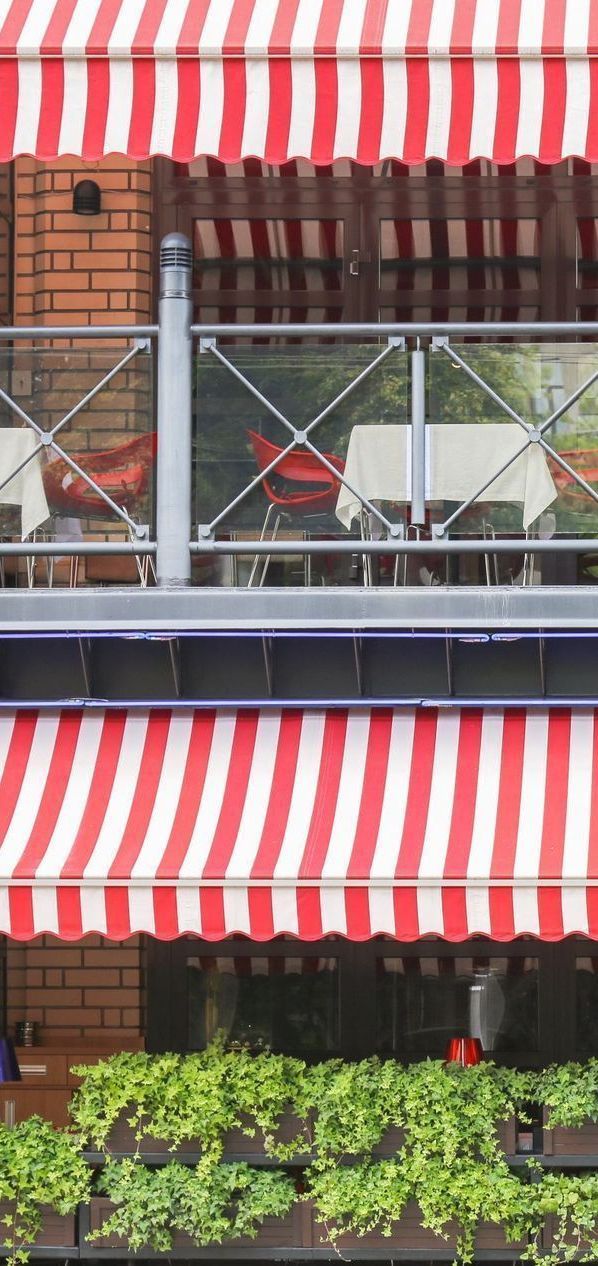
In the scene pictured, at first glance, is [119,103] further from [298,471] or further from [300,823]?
[300,823]

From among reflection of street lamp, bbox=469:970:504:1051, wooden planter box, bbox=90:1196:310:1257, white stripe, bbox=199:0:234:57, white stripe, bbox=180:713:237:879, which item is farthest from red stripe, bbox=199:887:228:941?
white stripe, bbox=199:0:234:57

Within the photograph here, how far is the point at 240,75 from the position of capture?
8.12 m

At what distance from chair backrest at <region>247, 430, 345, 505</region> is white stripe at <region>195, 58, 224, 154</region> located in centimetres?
152

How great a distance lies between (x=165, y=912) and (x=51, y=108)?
4167 mm

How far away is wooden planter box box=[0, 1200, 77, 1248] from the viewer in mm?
8453

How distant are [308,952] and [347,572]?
10.8 ft

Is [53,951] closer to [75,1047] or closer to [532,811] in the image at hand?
[75,1047]

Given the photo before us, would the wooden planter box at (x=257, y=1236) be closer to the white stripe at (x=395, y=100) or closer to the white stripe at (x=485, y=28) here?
the white stripe at (x=395, y=100)

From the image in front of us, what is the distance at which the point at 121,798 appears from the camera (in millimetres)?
8641

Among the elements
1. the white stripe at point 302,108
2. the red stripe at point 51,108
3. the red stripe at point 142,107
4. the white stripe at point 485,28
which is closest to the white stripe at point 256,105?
the white stripe at point 302,108

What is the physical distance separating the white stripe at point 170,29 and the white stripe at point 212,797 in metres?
3.59

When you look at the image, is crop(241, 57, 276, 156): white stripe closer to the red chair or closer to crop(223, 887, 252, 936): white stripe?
the red chair

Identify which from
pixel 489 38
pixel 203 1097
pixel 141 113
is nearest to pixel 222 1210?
pixel 203 1097

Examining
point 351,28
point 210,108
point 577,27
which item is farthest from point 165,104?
point 577,27
